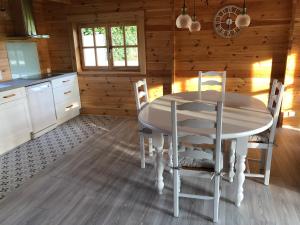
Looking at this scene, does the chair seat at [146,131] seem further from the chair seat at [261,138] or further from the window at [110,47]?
the window at [110,47]

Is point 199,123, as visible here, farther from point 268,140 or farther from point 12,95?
point 12,95

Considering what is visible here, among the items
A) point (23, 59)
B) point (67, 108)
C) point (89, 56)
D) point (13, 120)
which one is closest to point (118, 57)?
point (89, 56)

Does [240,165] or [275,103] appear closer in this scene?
[240,165]

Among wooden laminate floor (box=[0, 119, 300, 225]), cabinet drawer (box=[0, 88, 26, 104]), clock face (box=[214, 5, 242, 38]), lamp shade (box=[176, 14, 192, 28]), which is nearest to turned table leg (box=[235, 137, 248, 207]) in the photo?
wooden laminate floor (box=[0, 119, 300, 225])

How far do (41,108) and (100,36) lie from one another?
5.64ft

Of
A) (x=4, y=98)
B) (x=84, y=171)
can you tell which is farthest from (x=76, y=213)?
(x=4, y=98)

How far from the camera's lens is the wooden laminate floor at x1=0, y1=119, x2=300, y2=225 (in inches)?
85.9

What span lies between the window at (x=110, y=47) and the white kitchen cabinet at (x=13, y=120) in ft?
5.35

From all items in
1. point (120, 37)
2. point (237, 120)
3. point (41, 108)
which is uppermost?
point (120, 37)

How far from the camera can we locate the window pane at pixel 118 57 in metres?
4.75

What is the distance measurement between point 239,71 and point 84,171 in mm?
2908

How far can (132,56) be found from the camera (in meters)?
4.73

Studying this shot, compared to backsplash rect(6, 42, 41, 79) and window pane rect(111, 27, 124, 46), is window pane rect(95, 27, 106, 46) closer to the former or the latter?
window pane rect(111, 27, 124, 46)

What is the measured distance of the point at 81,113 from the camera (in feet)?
17.1
